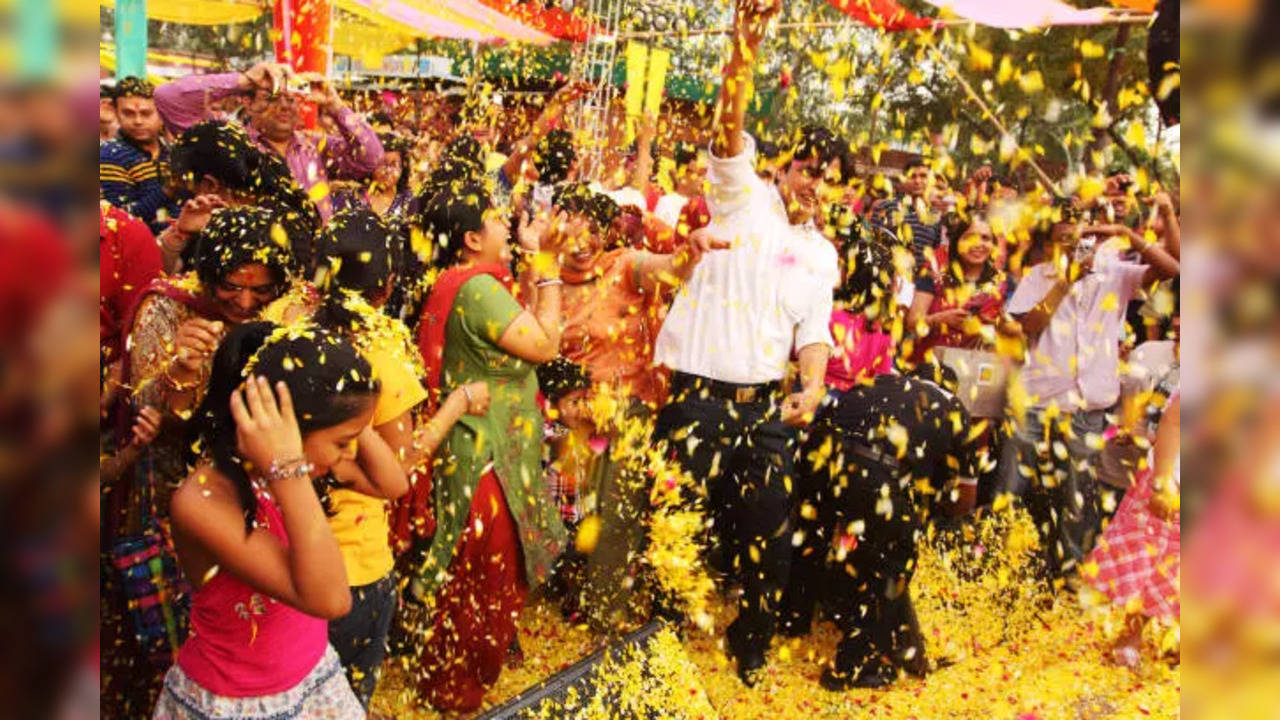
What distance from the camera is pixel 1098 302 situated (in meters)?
5.32

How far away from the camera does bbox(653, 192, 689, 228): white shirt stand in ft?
21.4

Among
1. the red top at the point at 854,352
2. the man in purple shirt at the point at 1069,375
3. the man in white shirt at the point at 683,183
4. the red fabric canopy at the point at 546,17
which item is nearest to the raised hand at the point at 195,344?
the red top at the point at 854,352

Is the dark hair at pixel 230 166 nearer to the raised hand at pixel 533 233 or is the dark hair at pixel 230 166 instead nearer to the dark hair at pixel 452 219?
the dark hair at pixel 452 219

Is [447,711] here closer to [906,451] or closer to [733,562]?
[733,562]

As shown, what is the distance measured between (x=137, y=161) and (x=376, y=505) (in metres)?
2.38

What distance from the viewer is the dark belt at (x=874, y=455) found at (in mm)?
4137

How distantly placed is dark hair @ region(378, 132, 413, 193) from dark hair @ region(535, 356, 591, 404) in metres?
2.05

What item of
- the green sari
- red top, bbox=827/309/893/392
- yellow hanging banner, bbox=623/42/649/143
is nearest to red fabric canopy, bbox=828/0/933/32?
yellow hanging banner, bbox=623/42/649/143

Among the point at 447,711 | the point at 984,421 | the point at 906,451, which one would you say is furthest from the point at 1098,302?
the point at 447,711

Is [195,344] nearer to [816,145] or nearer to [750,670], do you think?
[816,145]

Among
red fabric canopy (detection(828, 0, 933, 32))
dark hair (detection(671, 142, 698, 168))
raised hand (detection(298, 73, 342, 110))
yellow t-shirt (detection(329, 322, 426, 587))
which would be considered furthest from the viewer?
dark hair (detection(671, 142, 698, 168))

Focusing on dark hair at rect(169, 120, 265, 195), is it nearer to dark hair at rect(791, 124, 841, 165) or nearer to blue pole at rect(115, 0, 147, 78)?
dark hair at rect(791, 124, 841, 165)

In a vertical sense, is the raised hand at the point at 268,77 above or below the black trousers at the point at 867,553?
above

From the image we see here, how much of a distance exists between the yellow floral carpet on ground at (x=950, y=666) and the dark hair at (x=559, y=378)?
1048 mm
